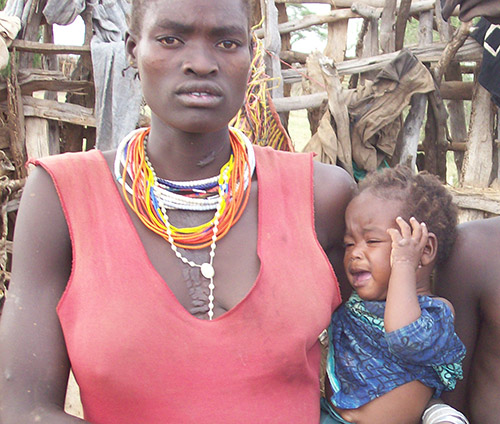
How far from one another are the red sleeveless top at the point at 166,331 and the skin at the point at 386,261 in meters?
0.30

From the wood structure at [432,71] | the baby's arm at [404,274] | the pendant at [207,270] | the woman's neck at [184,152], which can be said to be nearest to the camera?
the pendant at [207,270]

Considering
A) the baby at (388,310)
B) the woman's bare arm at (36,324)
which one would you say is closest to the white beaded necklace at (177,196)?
the woman's bare arm at (36,324)

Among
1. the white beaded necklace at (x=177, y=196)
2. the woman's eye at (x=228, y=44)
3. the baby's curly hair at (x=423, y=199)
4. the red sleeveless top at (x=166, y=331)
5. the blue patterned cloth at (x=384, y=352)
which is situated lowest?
the blue patterned cloth at (x=384, y=352)

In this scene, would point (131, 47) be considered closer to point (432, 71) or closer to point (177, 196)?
point (177, 196)

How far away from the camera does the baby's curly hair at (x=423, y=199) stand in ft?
6.28

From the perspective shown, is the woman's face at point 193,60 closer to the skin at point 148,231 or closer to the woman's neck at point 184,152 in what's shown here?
the skin at point 148,231

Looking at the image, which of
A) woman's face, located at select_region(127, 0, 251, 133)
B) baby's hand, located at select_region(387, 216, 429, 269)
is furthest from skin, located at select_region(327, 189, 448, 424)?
woman's face, located at select_region(127, 0, 251, 133)

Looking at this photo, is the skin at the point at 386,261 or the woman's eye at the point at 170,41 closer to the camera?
the woman's eye at the point at 170,41

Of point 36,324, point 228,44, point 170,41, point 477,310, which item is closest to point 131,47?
point 170,41

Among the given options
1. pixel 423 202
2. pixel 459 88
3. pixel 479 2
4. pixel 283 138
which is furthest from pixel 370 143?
pixel 423 202

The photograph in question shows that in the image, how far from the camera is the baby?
5.95 feet

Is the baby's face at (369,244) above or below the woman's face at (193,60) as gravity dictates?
below

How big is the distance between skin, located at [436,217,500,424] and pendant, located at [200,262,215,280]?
0.78 meters

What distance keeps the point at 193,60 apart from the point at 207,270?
1.71ft
